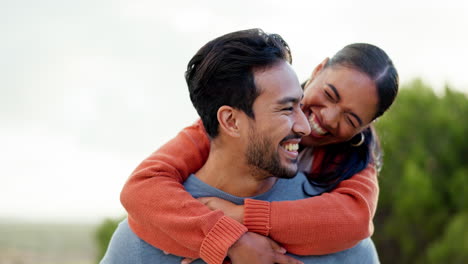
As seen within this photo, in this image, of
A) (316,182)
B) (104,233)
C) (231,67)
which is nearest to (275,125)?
(231,67)

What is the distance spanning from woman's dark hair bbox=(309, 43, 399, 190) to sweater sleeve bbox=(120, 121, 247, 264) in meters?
0.47

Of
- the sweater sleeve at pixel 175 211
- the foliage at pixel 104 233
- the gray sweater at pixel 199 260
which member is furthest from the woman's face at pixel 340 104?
the foliage at pixel 104 233

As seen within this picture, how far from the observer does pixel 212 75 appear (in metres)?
1.98

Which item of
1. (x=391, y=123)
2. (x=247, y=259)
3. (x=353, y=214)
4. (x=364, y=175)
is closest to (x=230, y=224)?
(x=247, y=259)

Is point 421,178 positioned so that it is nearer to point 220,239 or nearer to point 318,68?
→ point 318,68

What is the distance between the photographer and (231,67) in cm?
196

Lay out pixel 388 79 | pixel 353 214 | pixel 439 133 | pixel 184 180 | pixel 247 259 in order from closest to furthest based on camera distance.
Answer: pixel 247 259, pixel 353 214, pixel 184 180, pixel 388 79, pixel 439 133

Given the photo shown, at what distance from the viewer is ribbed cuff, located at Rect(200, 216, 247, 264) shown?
178 cm

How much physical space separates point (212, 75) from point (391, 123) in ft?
16.8

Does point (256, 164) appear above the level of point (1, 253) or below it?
above

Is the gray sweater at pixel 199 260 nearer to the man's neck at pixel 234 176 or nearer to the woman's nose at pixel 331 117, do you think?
the man's neck at pixel 234 176

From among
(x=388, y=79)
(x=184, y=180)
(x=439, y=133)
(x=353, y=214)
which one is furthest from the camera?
(x=439, y=133)

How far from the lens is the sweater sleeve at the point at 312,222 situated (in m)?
1.86

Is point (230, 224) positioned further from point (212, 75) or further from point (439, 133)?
point (439, 133)
